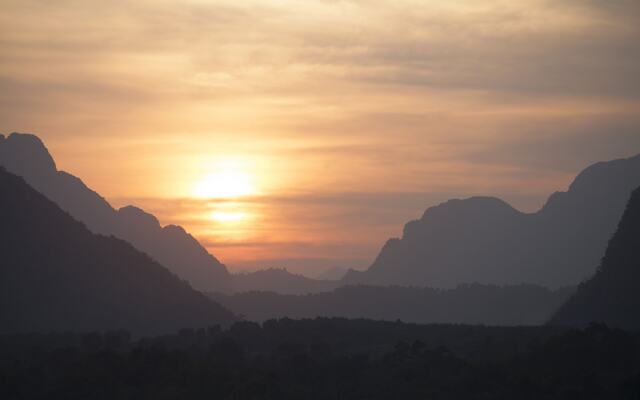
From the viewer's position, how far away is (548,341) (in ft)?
420

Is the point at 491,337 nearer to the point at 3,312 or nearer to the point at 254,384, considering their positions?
the point at 254,384

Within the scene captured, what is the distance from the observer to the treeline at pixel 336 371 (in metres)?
107

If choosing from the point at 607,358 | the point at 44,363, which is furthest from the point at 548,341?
the point at 44,363

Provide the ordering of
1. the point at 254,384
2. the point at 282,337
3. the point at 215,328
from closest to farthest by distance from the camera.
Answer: the point at 254,384, the point at 282,337, the point at 215,328

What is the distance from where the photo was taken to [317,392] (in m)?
112

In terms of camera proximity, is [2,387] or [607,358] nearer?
[2,387]

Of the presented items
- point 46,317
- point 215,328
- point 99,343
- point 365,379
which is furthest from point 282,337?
point 46,317

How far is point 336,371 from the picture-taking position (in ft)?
404

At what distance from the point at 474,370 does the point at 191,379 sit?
32.5 m

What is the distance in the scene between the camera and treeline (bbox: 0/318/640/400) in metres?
107

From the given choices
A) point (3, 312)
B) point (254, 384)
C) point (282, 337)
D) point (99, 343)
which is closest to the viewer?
point (254, 384)

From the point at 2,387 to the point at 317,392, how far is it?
34.5m

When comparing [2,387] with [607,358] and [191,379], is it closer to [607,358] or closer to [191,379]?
[191,379]

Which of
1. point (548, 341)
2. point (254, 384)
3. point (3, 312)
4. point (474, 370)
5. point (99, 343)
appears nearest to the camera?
point (254, 384)
